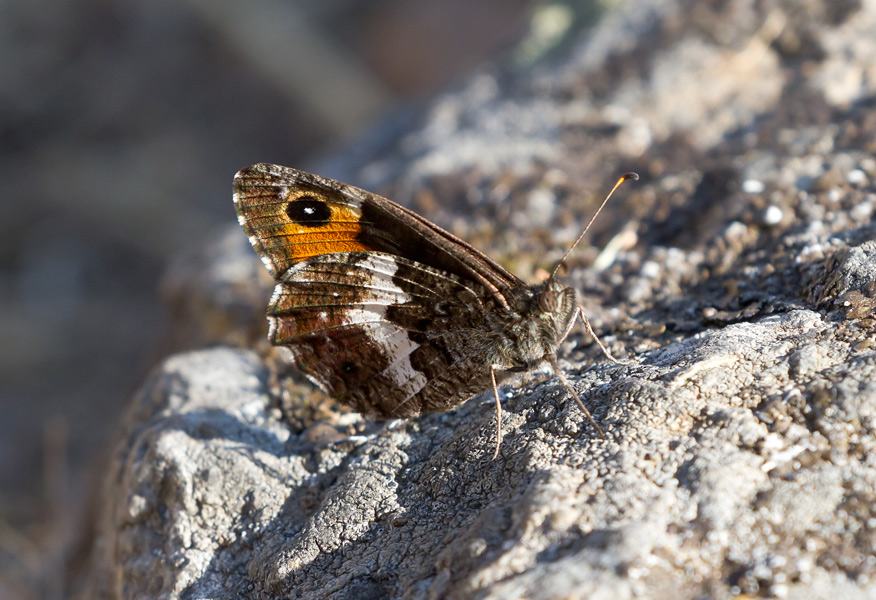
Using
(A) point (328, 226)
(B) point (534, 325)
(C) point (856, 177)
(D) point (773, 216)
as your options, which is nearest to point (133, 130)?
(A) point (328, 226)

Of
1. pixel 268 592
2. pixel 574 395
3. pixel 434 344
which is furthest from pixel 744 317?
pixel 268 592

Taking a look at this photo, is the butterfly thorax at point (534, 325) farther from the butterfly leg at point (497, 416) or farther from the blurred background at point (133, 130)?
the blurred background at point (133, 130)

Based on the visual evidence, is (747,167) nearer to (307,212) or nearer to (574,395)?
(574,395)

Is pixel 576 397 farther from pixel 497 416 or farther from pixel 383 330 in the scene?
pixel 383 330

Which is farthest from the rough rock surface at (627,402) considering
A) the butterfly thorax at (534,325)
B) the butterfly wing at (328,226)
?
the butterfly wing at (328,226)

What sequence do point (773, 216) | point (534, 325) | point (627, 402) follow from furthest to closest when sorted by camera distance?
point (773, 216)
point (534, 325)
point (627, 402)

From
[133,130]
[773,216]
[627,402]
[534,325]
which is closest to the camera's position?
[627,402]
